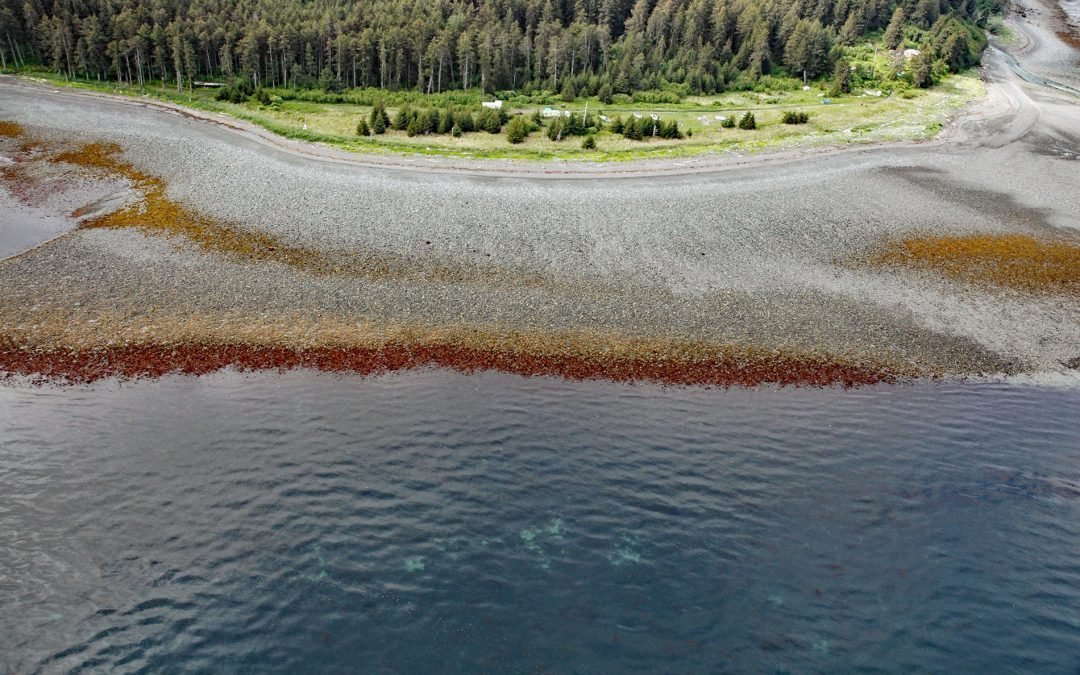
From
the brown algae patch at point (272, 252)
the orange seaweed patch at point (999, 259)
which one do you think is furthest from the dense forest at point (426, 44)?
the orange seaweed patch at point (999, 259)

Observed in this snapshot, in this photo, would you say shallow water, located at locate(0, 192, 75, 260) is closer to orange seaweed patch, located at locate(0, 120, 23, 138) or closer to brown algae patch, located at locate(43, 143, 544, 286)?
brown algae patch, located at locate(43, 143, 544, 286)

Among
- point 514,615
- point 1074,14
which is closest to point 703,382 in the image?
point 514,615

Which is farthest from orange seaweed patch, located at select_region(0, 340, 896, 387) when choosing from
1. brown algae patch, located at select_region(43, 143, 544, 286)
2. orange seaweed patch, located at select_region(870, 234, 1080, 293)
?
orange seaweed patch, located at select_region(870, 234, 1080, 293)

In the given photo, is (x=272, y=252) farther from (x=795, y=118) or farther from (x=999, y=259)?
(x=795, y=118)

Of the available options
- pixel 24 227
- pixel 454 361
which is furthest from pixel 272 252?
pixel 24 227

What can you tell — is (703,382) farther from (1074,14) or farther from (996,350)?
(1074,14)

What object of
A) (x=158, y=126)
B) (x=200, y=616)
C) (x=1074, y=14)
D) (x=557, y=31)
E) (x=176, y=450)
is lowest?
(x=200, y=616)

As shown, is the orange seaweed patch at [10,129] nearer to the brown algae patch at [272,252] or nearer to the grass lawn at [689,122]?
the grass lawn at [689,122]
